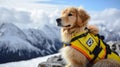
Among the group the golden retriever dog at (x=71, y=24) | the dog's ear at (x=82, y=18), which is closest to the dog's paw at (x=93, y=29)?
the golden retriever dog at (x=71, y=24)

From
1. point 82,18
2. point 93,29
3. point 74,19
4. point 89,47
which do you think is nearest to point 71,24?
point 74,19

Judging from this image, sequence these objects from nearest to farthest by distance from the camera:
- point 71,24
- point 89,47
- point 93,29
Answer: point 89,47, point 71,24, point 93,29

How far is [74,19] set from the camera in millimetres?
11047

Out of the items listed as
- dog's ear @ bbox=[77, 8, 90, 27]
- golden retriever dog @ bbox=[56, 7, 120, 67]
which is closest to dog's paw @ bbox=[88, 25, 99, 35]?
golden retriever dog @ bbox=[56, 7, 120, 67]

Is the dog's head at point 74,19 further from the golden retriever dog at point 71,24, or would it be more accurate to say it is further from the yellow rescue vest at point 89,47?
the yellow rescue vest at point 89,47

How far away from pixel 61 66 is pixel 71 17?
256cm

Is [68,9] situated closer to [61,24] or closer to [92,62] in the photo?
Answer: [61,24]

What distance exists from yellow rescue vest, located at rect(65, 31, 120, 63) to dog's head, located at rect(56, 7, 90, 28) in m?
0.42

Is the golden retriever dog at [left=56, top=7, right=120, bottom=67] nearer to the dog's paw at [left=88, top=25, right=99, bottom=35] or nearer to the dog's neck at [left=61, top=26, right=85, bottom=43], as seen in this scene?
the dog's neck at [left=61, top=26, right=85, bottom=43]

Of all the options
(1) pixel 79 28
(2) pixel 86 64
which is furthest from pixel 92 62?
(1) pixel 79 28

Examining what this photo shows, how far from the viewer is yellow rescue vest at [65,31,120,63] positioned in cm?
1068

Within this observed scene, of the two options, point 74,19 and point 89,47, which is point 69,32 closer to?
point 74,19

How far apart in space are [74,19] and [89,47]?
113cm

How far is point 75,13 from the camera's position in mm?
11211
